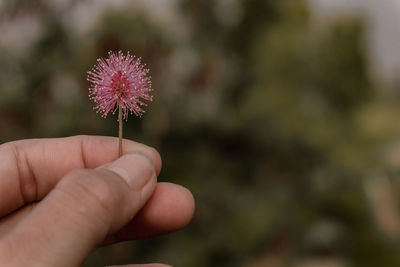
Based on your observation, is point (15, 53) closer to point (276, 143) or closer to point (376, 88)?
point (276, 143)

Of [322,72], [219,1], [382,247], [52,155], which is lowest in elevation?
[382,247]

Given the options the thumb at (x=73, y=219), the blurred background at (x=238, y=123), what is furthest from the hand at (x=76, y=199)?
the blurred background at (x=238, y=123)

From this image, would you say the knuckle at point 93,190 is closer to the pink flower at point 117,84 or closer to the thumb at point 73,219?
the thumb at point 73,219

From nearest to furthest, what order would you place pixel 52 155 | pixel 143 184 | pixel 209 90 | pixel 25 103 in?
pixel 143 184 → pixel 52 155 → pixel 25 103 → pixel 209 90

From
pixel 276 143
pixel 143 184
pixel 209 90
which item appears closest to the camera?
pixel 143 184

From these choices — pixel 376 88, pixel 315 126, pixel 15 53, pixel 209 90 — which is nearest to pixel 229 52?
pixel 209 90

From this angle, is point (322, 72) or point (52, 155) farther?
point (322, 72)

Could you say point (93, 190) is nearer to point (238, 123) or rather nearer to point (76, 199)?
point (76, 199)

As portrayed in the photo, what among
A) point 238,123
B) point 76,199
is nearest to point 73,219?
point 76,199

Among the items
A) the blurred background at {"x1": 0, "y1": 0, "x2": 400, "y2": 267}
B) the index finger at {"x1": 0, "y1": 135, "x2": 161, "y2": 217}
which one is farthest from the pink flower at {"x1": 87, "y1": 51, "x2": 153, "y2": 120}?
the blurred background at {"x1": 0, "y1": 0, "x2": 400, "y2": 267}
